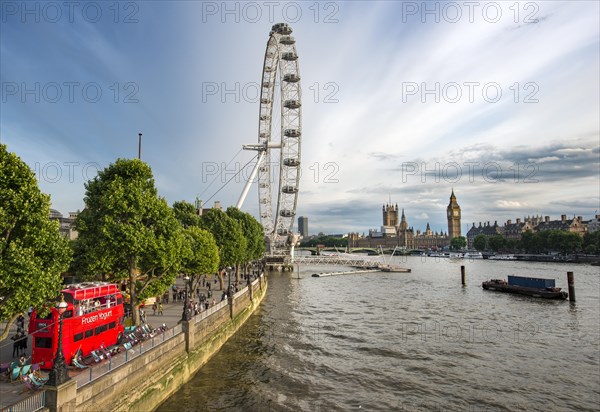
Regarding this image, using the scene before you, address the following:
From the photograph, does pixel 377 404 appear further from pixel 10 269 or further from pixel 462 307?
pixel 462 307

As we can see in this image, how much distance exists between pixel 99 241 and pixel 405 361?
68.0 feet

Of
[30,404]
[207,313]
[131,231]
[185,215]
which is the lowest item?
[30,404]

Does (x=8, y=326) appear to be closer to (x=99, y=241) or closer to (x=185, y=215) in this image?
(x=99, y=241)

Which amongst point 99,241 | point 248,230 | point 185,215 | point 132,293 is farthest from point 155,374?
point 248,230

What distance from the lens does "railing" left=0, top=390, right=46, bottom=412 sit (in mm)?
11664

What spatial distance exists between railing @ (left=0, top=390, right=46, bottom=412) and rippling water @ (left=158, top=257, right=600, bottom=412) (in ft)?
22.8

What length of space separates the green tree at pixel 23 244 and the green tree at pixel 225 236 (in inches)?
1297

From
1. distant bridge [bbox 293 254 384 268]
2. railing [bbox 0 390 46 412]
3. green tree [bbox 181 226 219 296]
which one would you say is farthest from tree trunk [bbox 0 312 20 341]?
distant bridge [bbox 293 254 384 268]

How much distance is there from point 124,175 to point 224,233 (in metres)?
24.9

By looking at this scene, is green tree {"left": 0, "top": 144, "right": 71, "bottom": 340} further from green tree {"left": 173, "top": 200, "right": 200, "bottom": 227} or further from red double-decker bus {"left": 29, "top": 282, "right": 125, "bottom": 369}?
green tree {"left": 173, "top": 200, "right": 200, "bottom": 227}

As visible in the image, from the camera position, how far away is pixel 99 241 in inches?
963

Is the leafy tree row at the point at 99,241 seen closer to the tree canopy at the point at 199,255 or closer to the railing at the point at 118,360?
the tree canopy at the point at 199,255

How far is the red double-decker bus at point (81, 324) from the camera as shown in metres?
16.9

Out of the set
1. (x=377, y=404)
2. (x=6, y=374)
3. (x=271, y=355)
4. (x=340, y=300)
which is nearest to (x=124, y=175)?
(x=6, y=374)
